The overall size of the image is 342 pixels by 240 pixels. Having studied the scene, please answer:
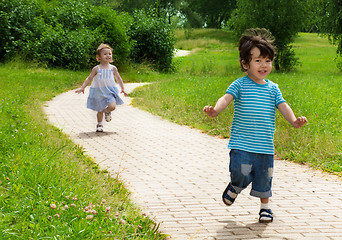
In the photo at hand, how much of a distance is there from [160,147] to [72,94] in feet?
28.1

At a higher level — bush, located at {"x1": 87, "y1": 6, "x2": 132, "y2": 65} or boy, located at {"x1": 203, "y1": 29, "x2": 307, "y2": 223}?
boy, located at {"x1": 203, "y1": 29, "x2": 307, "y2": 223}

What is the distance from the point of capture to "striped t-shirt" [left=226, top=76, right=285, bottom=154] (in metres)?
4.52

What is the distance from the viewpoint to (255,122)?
179 inches

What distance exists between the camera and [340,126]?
9.01m

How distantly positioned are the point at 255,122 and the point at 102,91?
565 centimetres

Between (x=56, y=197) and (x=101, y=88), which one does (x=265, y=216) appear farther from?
(x=101, y=88)

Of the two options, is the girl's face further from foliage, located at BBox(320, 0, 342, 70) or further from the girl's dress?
foliage, located at BBox(320, 0, 342, 70)

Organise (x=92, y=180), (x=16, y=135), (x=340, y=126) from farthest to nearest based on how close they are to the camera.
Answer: (x=340, y=126), (x=16, y=135), (x=92, y=180)

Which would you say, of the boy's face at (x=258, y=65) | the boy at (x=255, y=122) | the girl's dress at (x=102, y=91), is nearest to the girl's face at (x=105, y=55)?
the girl's dress at (x=102, y=91)

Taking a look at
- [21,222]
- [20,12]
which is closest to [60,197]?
[21,222]

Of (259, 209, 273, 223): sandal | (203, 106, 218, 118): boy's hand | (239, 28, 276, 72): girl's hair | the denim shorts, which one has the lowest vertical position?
(259, 209, 273, 223): sandal

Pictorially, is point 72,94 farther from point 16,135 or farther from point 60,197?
point 60,197

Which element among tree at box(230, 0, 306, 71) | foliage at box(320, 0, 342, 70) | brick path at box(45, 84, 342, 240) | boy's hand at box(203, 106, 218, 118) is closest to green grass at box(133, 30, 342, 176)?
brick path at box(45, 84, 342, 240)

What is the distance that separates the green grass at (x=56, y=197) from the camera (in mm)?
3588
